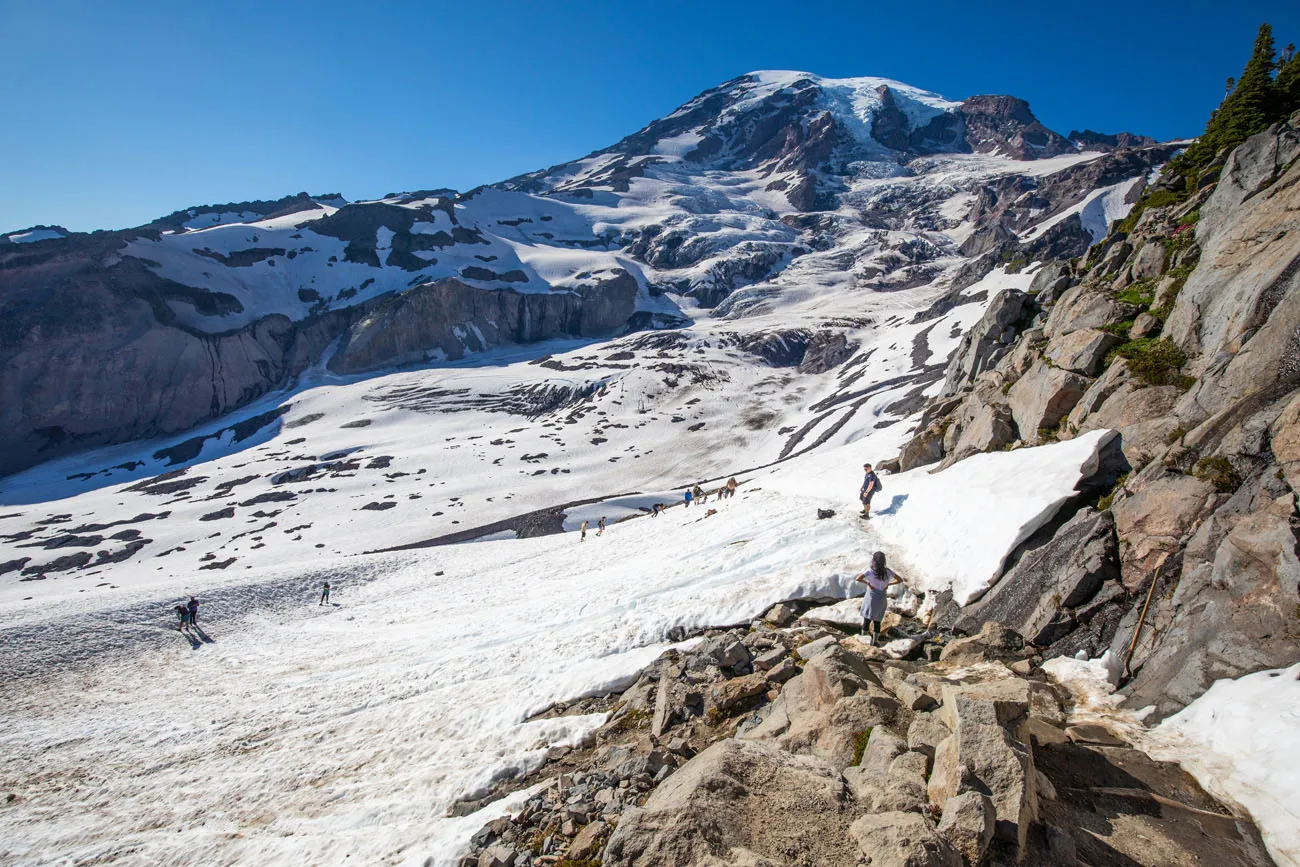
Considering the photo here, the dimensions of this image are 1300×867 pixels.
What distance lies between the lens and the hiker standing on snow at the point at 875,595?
1001 centimetres

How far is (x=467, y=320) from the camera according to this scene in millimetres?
137125

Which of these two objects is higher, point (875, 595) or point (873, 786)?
point (873, 786)

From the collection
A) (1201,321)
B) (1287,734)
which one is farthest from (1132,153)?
(1287,734)

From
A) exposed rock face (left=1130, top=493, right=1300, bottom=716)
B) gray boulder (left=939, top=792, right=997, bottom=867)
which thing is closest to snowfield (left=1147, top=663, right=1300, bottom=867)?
exposed rock face (left=1130, top=493, right=1300, bottom=716)

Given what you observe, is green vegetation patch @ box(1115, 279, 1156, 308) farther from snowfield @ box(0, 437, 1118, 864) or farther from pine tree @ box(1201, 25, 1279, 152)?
pine tree @ box(1201, 25, 1279, 152)

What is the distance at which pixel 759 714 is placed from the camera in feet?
26.7

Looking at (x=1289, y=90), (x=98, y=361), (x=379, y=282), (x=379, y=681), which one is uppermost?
(x=379, y=282)

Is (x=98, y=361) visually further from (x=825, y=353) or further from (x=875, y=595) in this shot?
(x=875, y=595)

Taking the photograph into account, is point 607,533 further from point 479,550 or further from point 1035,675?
point 1035,675

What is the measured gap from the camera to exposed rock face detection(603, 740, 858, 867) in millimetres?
4914

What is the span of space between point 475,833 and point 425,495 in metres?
56.5

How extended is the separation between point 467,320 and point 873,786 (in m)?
144

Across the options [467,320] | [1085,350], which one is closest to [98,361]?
[467,320]

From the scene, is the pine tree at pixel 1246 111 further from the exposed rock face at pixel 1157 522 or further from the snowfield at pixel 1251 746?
the snowfield at pixel 1251 746
